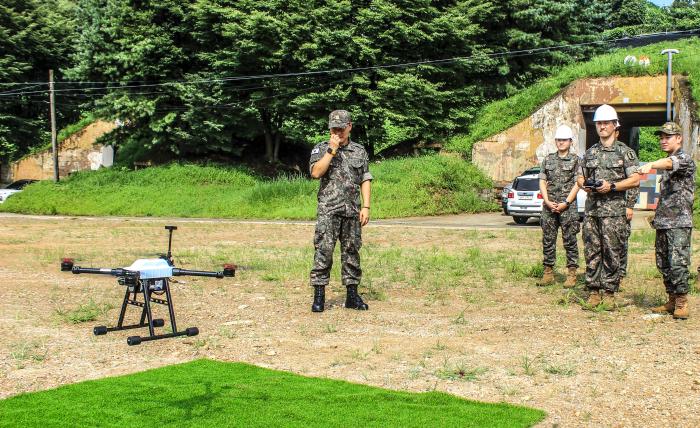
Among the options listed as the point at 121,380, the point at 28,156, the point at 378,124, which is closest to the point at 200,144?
the point at 378,124

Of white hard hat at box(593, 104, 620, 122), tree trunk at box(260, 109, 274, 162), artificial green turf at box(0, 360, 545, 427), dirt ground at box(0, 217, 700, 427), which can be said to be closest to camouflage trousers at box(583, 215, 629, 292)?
dirt ground at box(0, 217, 700, 427)

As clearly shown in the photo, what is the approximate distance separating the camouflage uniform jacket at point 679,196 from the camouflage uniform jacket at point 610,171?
0.40 m

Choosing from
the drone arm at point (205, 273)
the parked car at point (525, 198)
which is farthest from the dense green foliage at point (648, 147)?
the drone arm at point (205, 273)

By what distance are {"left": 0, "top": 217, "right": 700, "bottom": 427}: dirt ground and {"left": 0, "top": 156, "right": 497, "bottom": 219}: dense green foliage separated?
1539cm

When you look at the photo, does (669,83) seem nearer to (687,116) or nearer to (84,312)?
(687,116)

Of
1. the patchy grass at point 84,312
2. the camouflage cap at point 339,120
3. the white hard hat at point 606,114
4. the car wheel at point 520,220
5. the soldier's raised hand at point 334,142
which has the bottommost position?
the patchy grass at point 84,312

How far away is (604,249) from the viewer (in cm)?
851

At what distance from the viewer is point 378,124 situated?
109 ft

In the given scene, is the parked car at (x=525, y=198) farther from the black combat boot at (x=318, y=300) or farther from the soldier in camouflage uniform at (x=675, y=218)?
the black combat boot at (x=318, y=300)

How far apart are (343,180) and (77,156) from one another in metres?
40.9

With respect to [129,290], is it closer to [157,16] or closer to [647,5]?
[157,16]

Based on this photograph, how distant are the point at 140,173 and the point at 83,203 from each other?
3.68m

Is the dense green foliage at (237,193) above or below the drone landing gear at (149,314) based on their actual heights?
above

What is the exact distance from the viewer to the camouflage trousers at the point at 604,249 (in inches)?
331
